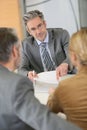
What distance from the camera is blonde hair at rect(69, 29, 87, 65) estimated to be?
1391 millimetres

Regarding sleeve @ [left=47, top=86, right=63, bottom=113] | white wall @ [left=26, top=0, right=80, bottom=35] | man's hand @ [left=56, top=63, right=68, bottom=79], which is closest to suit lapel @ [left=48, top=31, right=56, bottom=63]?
man's hand @ [left=56, top=63, right=68, bottom=79]

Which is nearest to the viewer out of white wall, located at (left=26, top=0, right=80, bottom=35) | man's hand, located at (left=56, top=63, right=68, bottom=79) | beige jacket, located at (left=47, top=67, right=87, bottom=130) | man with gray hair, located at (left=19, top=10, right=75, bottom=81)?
beige jacket, located at (left=47, top=67, right=87, bottom=130)

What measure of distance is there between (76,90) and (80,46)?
220 millimetres

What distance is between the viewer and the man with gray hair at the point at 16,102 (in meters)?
1.16

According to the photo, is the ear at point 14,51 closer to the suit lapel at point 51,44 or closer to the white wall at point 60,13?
the suit lapel at point 51,44

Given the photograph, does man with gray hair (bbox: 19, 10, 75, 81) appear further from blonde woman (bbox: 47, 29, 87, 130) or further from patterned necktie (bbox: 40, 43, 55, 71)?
blonde woman (bbox: 47, 29, 87, 130)

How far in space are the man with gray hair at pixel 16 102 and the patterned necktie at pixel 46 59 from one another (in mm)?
1458

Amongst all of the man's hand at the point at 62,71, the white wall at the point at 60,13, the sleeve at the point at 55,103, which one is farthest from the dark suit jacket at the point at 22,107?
the white wall at the point at 60,13

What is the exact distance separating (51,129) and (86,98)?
10.5 inches

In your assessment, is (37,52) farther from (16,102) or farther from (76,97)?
(16,102)

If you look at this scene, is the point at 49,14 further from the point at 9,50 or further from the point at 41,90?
the point at 9,50

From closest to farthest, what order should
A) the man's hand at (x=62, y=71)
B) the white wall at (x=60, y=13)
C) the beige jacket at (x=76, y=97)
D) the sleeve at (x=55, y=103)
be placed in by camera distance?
the beige jacket at (x=76, y=97) → the sleeve at (x=55, y=103) → the man's hand at (x=62, y=71) → the white wall at (x=60, y=13)

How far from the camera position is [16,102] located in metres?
1.18

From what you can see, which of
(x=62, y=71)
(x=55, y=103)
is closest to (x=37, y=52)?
(x=62, y=71)
